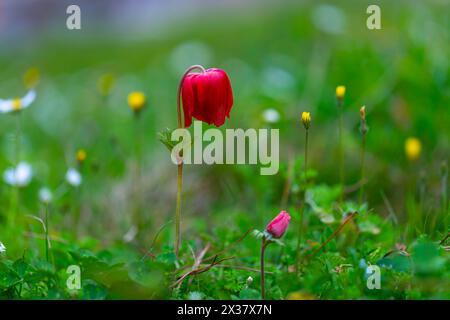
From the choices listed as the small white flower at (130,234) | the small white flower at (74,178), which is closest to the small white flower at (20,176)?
the small white flower at (74,178)

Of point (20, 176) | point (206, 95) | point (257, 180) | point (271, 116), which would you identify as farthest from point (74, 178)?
point (206, 95)

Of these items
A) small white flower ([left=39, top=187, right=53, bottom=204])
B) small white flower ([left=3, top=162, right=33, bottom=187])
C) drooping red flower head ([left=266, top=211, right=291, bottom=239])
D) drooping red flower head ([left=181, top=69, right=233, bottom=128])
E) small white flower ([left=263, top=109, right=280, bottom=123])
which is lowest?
small white flower ([left=39, top=187, right=53, bottom=204])

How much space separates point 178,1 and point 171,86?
5034 millimetres

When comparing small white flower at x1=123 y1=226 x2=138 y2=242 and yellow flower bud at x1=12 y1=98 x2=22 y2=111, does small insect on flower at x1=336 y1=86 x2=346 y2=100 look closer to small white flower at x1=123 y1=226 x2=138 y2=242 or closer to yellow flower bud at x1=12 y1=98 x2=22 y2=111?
small white flower at x1=123 y1=226 x2=138 y2=242

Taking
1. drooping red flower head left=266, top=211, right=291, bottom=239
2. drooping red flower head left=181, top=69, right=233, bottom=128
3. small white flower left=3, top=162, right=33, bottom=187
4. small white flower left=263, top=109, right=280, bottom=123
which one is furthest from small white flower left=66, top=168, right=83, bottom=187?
drooping red flower head left=266, top=211, right=291, bottom=239

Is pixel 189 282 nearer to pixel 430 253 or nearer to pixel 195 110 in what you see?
pixel 195 110

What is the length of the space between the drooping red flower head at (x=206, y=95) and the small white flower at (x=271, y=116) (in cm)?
98

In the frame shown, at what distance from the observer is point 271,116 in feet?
7.95

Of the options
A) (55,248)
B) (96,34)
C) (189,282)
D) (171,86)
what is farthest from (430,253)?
(96,34)

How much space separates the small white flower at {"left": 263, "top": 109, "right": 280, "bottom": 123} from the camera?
2.41 m

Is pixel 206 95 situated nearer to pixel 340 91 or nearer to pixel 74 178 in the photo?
pixel 340 91

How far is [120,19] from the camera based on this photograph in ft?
26.7

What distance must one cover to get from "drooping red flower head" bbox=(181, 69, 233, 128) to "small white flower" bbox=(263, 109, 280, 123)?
0.98m

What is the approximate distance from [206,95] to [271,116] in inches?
41.1
